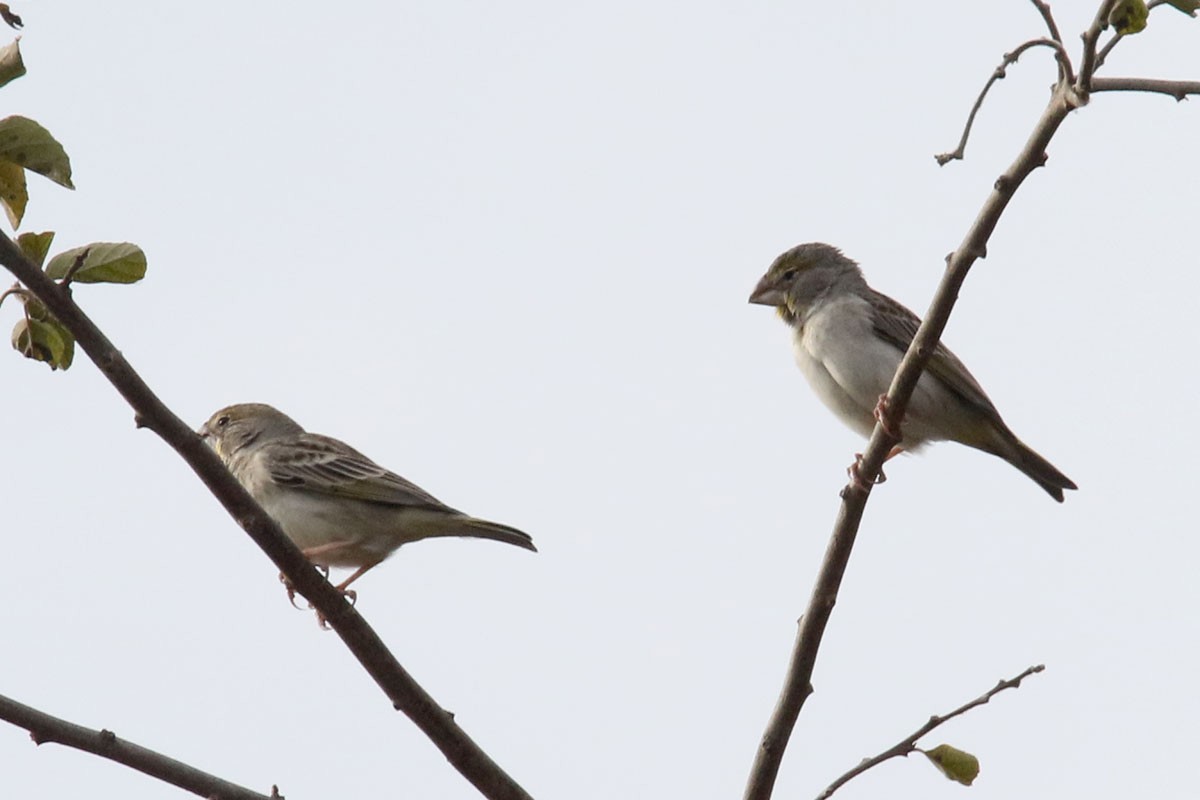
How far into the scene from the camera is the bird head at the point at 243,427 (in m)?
10.0

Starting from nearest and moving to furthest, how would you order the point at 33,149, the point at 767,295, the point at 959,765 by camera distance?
the point at 33,149 < the point at 959,765 < the point at 767,295

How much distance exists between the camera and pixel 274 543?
150 inches

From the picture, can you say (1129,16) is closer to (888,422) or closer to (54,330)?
(888,422)

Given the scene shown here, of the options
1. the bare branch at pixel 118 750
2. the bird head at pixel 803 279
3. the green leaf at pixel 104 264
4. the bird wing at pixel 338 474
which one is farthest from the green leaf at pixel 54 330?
the bird head at pixel 803 279

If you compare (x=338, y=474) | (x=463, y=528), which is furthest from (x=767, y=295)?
(x=338, y=474)

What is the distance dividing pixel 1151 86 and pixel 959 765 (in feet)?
7.10

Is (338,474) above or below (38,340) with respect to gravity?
above

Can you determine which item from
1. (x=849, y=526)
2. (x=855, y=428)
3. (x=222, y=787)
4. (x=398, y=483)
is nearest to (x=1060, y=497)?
(x=855, y=428)

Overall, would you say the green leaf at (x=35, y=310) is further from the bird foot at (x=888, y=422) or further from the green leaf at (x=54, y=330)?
the bird foot at (x=888, y=422)

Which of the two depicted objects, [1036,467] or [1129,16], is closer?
[1129,16]

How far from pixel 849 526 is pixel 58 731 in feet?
7.92

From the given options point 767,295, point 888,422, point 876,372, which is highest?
point 767,295

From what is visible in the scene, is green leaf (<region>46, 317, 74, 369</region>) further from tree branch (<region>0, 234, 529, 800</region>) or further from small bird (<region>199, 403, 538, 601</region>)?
small bird (<region>199, 403, 538, 601</region>)

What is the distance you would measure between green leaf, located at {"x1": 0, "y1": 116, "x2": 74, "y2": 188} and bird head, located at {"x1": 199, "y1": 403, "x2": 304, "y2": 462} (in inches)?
261
